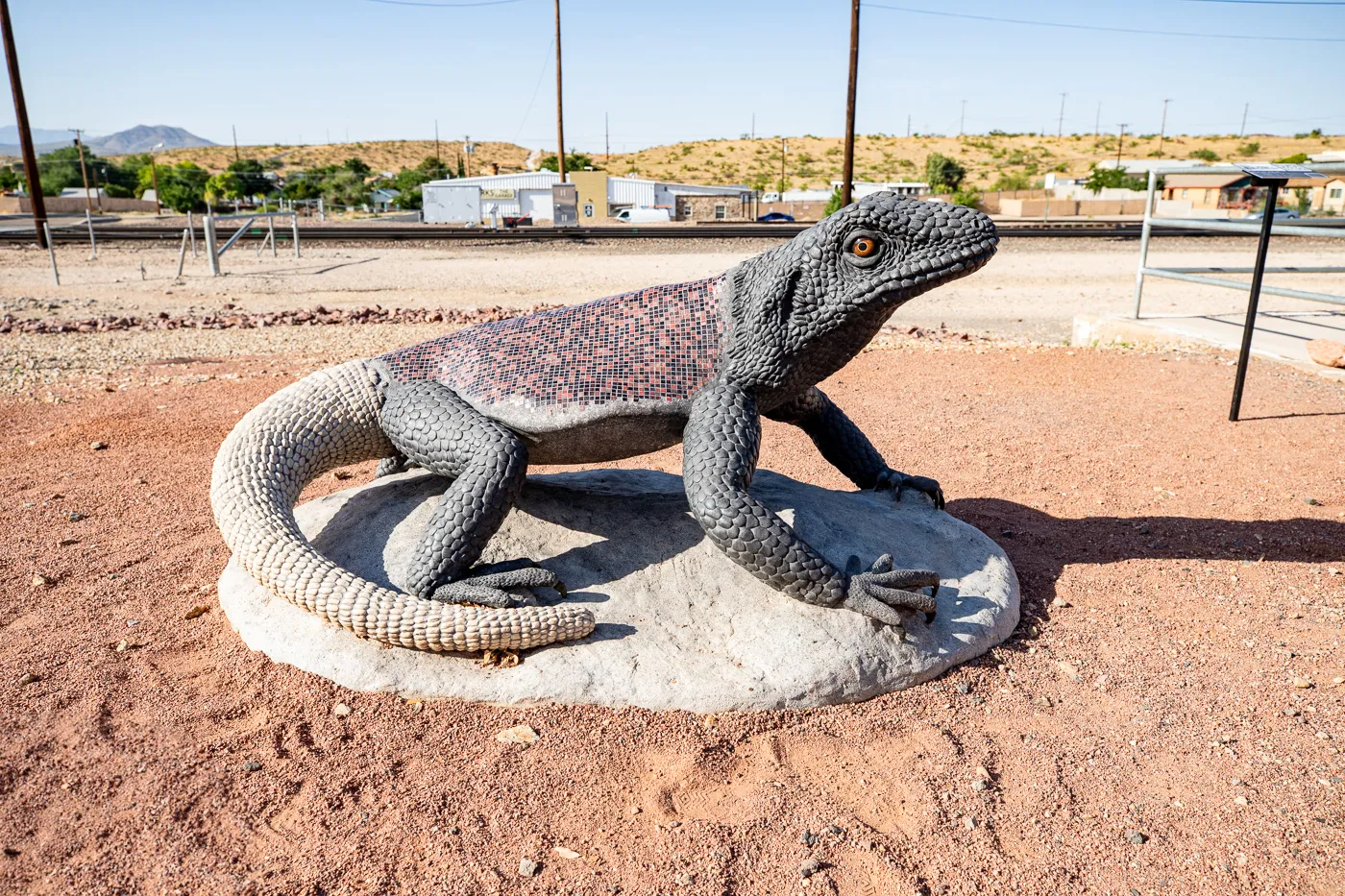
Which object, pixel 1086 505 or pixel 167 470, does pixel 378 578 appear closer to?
pixel 167 470

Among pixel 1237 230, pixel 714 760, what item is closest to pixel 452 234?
pixel 1237 230

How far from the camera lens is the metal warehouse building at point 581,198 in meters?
39.9

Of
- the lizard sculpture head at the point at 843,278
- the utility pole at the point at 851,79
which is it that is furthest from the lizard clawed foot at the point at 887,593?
the utility pole at the point at 851,79

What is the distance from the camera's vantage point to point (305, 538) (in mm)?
3947

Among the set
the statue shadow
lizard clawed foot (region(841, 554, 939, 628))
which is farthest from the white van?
lizard clawed foot (region(841, 554, 939, 628))

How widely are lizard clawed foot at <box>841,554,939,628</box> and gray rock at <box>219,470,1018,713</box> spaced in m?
0.12

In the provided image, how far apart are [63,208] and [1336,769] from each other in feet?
192

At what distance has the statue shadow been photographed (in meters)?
4.93

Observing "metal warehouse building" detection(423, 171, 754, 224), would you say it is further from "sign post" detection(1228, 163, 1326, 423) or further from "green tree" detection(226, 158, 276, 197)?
"sign post" detection(1228, 163, 1326, 423)

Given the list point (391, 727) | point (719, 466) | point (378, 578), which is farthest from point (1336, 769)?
point (378, 578)

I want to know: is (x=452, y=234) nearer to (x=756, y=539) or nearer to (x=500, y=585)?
(x=500, y=585)

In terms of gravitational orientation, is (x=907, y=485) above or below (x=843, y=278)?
below

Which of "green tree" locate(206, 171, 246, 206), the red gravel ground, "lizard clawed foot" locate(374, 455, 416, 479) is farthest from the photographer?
"green tree" locate(206, 171, 246, 206)

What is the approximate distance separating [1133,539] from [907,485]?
1455 mm
